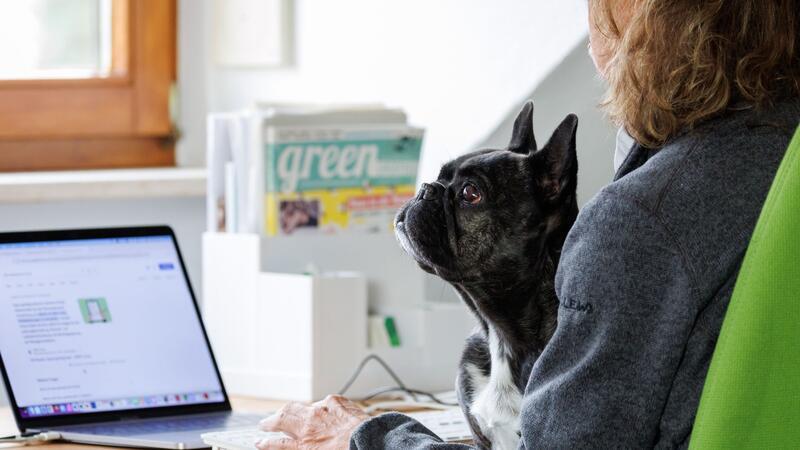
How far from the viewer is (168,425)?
1.55 metres

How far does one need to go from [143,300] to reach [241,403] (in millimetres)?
230

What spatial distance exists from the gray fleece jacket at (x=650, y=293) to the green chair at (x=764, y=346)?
0.07 ft

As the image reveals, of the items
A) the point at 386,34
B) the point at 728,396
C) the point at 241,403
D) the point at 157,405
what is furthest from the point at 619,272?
the point at 386,34

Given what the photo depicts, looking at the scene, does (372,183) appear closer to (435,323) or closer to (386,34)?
(435,323)

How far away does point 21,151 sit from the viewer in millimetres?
2354

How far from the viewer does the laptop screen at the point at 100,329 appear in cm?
156

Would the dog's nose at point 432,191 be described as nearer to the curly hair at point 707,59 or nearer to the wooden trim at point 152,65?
the curly hair at point 707,59

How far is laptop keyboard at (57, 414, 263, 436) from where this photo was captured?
1515 mm

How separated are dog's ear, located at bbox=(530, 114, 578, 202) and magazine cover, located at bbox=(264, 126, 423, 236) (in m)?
0.74

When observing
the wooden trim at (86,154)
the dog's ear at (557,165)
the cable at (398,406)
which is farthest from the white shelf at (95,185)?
the dog's ear at (557,165)

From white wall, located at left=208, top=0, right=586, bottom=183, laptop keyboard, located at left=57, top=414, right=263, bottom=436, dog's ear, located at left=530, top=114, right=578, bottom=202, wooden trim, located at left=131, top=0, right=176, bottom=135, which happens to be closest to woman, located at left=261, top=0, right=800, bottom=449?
dog's ear, located at left=530, top=114, right=578, bottom=202

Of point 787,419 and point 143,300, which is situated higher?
point 787,419

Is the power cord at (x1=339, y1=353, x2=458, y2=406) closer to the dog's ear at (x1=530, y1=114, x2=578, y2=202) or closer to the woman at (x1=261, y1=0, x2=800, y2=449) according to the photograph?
the dog's ear at (x1=530, y1=114, x2=578, y2=202)

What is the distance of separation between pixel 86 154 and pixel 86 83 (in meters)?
0.13
